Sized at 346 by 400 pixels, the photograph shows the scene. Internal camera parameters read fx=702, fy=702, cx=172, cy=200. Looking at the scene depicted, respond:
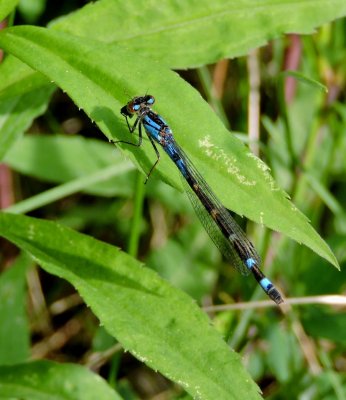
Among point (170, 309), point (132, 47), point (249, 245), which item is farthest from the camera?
point (249, 245)

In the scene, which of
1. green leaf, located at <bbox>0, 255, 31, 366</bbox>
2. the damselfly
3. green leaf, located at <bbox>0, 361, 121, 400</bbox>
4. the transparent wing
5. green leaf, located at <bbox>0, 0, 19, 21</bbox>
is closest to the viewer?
green leaf, located at <bbox>0, 0, 19, 21</bbox>

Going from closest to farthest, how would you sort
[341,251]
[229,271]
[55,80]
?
[55,80] → [341,251] → [229,271]

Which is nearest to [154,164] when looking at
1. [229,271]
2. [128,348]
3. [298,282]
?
[128,348]

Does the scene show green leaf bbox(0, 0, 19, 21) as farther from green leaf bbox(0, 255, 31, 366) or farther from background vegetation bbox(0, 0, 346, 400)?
green leaf bbox(0, 255, 31, 366)

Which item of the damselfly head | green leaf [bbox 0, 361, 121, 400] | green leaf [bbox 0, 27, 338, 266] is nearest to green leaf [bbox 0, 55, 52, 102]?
green leaf [bbox 0, 27, 338, 266]

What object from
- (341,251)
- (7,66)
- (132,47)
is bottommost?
(341,251)

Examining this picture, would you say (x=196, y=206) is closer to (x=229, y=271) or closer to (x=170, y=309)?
(x=170, y=309)

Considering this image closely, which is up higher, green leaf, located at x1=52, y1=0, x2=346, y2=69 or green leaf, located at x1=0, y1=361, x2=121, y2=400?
green leaf, located at x1=52, y1=0, x2=346, y2=69
